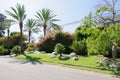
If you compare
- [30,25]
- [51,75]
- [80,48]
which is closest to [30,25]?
[30,25]

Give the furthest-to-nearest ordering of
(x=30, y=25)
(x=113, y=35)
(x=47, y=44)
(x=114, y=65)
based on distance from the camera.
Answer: (x=30, y=25) → (x=47, y=44) → (x=114, y=65) → (x=113, y=35)

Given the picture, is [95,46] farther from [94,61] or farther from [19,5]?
[19,5]

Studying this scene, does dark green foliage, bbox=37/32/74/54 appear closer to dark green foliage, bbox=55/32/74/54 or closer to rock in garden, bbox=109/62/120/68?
dark green foliage, bbox=55/32/74/54

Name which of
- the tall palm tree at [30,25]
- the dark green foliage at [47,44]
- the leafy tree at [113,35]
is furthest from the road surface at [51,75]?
the tall palm tree at [30,25]

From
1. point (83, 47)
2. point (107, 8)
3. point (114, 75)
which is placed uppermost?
point (107, 8)

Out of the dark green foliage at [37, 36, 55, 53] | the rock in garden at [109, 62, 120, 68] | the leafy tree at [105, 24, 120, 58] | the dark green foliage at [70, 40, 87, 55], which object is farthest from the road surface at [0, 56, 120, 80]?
the dark green foliage at [37, 36, 55, 53]

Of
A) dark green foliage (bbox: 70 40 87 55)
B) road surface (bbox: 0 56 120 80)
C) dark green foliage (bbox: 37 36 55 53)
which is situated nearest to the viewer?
road surface (bbox: 0 56 120 80)

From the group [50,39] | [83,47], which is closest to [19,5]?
[50,39]

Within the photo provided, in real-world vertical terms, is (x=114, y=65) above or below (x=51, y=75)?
above

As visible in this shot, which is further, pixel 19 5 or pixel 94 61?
pixel 19 5

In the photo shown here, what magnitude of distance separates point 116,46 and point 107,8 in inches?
121

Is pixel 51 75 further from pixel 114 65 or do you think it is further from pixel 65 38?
pixel 65 38

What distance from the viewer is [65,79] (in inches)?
506

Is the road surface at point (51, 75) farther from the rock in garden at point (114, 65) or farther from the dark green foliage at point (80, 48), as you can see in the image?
the dark green foliage at point (80, 48)
